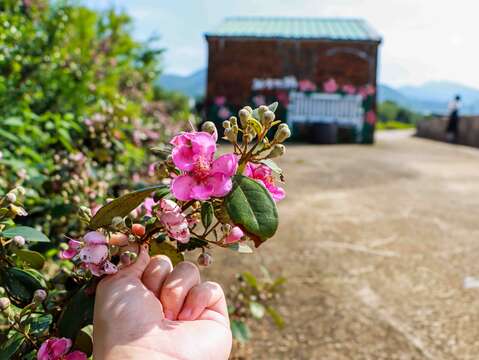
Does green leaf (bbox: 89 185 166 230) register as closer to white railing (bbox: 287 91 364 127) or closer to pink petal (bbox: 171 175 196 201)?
pink petal (bbox: 171 175 196 201)

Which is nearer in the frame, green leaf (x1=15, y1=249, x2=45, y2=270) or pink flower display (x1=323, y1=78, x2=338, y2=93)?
green leaf (x1=15, y1=249, x2=45, y2=270)

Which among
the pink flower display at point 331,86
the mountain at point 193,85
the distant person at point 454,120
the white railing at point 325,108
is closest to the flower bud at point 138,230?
the mountain at point 193,85

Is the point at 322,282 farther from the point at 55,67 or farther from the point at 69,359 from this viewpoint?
the point at 55,67

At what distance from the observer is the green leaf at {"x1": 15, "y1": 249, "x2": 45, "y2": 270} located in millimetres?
1199

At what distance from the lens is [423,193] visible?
5.40m

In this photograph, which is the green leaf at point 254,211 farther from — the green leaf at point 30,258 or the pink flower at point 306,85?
the pink flower at point 306,85

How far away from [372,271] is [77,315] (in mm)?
2391

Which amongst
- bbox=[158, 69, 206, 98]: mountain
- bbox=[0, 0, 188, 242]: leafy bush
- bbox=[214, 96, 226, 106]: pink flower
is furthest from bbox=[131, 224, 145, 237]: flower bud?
bbox=[214, 96, 226, 106]: pink flower

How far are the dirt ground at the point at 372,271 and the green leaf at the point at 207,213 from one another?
4.76 ft

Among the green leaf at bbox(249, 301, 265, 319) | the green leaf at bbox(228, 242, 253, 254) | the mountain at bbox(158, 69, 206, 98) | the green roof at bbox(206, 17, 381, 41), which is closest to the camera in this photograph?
the green leaf at bbox(228, 242, 253, 254)

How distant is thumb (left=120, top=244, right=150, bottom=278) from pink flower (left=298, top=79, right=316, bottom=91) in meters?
13.5

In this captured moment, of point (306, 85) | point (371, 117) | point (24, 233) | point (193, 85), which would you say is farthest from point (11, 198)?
point (193, 85)

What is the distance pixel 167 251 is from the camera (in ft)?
3.89

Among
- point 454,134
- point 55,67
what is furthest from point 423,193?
point 454,134
